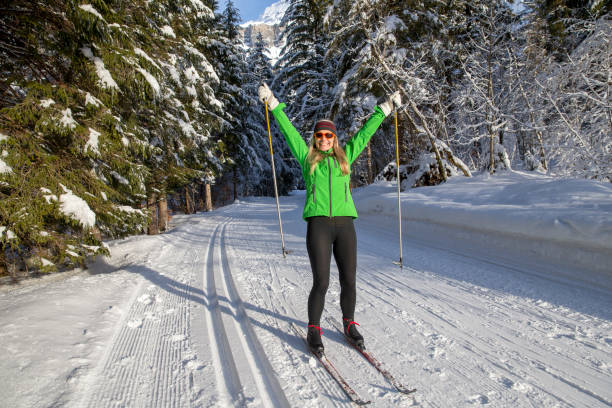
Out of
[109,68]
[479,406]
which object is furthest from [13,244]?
[479,406]

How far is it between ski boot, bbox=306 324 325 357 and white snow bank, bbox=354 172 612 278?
3820 millimetres

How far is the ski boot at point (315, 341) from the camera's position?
2.45 meters

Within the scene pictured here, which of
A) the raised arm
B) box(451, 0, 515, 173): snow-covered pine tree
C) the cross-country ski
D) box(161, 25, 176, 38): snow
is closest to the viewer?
the cross-country ski

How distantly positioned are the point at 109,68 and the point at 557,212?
26.1ft

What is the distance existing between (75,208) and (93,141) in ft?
3.84

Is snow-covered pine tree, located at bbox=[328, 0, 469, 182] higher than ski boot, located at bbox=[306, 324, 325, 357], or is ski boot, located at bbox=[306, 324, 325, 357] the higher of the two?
snow-covered pine tree, located at bbox=[328, 0, 469, 182]

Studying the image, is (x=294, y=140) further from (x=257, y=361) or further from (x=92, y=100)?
(x=92, y=100)

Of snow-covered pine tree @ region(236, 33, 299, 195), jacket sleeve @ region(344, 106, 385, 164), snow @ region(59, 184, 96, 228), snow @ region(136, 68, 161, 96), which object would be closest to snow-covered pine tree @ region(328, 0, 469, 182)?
snow @ region(136, 68, 161, 96)

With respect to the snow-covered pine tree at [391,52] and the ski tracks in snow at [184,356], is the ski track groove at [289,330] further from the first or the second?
the snow-covered pine tree at [391,52]

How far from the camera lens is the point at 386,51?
12.3m

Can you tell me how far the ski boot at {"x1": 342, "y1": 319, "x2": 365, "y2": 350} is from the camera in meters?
2.52

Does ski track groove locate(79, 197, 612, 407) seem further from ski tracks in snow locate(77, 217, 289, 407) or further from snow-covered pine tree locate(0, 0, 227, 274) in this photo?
snow-covered pine tree locate(0, 0, 227, 274)

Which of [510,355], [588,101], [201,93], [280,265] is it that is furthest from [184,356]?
[201,93]

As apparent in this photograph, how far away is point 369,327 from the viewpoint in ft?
9.68
